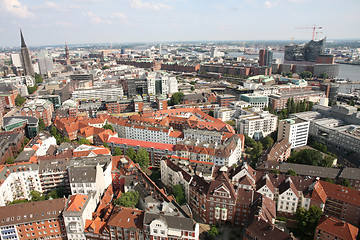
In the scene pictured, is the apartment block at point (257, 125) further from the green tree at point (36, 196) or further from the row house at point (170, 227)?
the green tree at point (36, 196)

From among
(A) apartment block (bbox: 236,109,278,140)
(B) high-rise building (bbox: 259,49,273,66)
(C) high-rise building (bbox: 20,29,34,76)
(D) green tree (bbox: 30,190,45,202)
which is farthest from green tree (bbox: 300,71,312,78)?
(D) green tree (bbox: 30,190,45,202)

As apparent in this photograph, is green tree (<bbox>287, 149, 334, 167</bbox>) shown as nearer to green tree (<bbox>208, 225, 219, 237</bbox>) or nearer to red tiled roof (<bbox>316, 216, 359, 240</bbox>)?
red tiled roof (<bbox>316, 216, 359, 240</bbox>)

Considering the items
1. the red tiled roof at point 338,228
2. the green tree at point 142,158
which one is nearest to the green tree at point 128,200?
the green tree at point 142,158

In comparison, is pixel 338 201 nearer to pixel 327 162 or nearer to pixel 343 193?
pixel 343 193

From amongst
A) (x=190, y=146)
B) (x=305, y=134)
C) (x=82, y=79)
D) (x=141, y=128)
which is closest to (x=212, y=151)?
(x=190, y=146)

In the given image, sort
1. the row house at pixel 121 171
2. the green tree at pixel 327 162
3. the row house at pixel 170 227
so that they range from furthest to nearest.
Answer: the green tree at pixel 327 162 < the row house at pixel 121 171 < the row house at pixel 170 227

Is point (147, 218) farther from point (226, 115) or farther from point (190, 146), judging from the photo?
point (226, 115)
